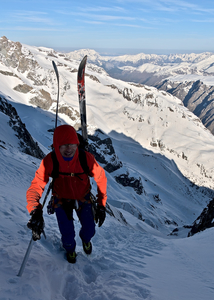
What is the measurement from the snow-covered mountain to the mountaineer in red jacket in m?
0.61

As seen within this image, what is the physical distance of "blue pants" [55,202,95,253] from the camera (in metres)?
3.93

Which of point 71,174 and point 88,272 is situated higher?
point 71,174

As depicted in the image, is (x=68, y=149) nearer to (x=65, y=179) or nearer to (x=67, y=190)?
(x=65, y=179)

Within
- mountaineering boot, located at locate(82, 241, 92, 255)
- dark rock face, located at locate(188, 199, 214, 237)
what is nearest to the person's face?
mountaineering boot, located at locate(82, 241, 92, 255)

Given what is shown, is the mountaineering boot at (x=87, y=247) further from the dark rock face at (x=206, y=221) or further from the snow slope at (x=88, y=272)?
the dark rock face at (x=206, y=221)

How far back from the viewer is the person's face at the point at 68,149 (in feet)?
12.0

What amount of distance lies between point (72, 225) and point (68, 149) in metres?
1.53

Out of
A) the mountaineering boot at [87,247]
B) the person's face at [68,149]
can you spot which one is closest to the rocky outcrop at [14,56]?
the person's face at [68,149]

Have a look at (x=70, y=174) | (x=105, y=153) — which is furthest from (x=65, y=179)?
(x=105, y=153)

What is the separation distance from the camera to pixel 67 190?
4.00 metres

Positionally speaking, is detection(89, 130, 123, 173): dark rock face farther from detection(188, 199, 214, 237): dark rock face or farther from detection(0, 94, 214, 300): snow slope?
detection(0, 94, 214, 300): snow slope

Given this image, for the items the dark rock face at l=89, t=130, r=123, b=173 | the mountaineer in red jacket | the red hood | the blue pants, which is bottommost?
the dark rock face at l=89, t=130, r=123, b=173

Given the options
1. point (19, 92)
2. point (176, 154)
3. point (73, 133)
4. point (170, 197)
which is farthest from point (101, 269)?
point (176, 154)

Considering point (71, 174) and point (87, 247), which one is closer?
point (71, 174)
